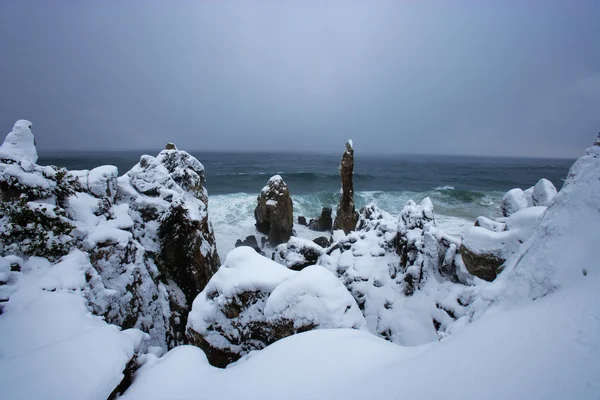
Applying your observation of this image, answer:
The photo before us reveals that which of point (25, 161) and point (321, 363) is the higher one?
point (25, 161)

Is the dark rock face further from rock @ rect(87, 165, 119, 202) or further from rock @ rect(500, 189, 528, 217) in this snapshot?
rock @ rect(87, 165, 119, 202)

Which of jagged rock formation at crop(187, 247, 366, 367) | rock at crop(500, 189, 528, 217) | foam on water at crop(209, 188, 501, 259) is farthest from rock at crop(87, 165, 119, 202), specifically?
rock at crop(500, 189, 528, 217)

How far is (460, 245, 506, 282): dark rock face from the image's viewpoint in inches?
296

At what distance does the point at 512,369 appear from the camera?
2.33 m

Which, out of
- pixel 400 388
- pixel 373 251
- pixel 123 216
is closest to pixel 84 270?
pixel 123 216

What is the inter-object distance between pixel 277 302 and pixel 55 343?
4206 millimetres

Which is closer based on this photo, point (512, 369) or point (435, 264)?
point (512, 369)

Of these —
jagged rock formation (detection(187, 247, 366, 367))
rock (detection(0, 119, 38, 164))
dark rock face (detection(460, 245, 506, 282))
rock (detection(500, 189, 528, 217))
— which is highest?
rock (detection(0, 119, 38, 164))

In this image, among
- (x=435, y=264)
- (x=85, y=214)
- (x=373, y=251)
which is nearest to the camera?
(x=85, y=214)

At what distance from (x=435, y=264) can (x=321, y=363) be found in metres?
6.70

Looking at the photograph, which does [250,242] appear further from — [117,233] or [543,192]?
Result: [543,192]

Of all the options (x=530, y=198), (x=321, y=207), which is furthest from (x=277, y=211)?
(x=530, y=198)

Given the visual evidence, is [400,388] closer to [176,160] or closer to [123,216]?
[123,216]

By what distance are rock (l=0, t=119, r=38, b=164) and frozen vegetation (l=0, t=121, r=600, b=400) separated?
0.16 ft
